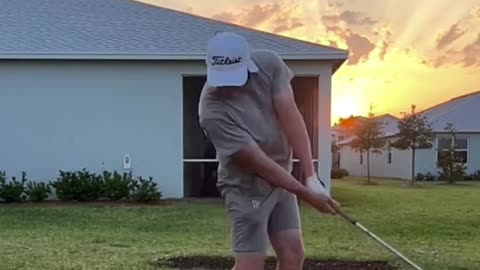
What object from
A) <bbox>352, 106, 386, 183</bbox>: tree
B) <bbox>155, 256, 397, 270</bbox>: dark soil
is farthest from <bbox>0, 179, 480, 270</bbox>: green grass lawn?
<bbox>352, 106, 386, 183</bbox>: tree

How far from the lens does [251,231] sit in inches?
112

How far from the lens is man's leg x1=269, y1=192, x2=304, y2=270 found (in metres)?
2.91

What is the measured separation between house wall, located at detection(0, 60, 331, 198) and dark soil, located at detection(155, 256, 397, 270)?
7.37 meters

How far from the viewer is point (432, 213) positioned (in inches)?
447

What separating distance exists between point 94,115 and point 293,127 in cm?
1079

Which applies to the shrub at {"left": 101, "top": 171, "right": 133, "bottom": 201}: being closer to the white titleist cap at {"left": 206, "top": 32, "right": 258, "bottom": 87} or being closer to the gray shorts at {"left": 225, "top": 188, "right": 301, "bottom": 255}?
the gray shorts at {"left": 225, "top": 188, "right": 301, "bottom": 255}

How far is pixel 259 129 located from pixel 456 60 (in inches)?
655

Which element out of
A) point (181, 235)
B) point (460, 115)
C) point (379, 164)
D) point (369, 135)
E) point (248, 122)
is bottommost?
point (379, 164)

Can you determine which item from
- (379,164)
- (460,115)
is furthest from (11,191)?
(379,164)

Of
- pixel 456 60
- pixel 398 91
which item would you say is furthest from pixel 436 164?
pixel 456 60

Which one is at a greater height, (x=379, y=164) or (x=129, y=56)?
(x=129, y=56)

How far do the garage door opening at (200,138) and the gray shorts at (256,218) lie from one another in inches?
417

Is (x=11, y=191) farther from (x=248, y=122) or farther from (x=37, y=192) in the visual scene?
(x=248, y=122)

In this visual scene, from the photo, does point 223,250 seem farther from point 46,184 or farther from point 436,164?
point 436,164
